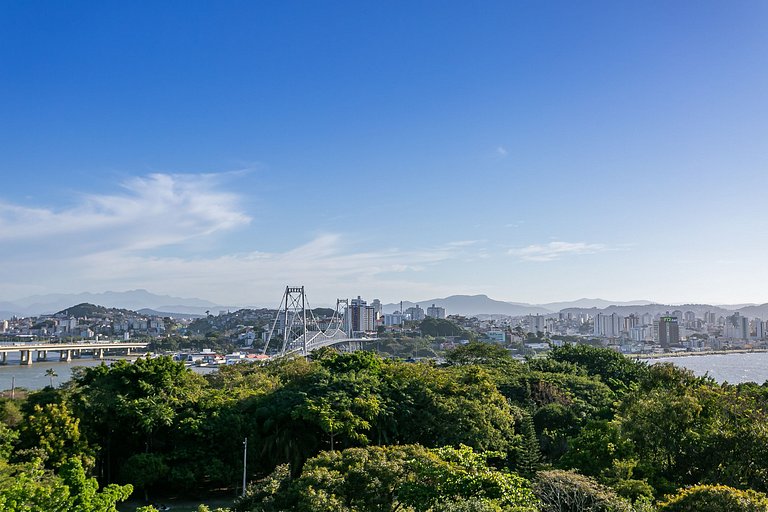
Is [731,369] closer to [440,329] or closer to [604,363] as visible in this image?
[604,363]

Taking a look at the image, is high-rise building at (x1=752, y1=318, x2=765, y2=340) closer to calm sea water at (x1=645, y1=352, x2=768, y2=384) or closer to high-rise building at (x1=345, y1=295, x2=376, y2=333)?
calm sea water at (x1=645, y1=352, x2=768, y2=384)

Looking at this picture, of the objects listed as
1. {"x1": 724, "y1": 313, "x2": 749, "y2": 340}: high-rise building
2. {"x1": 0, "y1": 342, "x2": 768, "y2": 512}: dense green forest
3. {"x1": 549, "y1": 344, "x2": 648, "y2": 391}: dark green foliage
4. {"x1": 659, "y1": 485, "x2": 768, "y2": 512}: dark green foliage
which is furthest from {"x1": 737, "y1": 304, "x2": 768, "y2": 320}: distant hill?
{"x1": 659, "y1": 485, "x2": 768, "y2": 512}: dark green foliage

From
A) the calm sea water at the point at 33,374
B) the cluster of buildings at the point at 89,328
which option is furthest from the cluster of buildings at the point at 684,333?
the calm sea water at the point at 33,374

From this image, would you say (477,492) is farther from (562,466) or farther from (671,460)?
(671,460)

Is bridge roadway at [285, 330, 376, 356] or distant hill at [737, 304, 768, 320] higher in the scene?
distant hill at [737, 304, 768, 320]

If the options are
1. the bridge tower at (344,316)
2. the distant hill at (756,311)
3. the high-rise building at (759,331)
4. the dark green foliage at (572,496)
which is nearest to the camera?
the dark green foliage at (572,496)

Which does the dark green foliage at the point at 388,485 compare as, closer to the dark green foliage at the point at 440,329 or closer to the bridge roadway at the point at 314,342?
the bridge roadway at the point at 314,342
